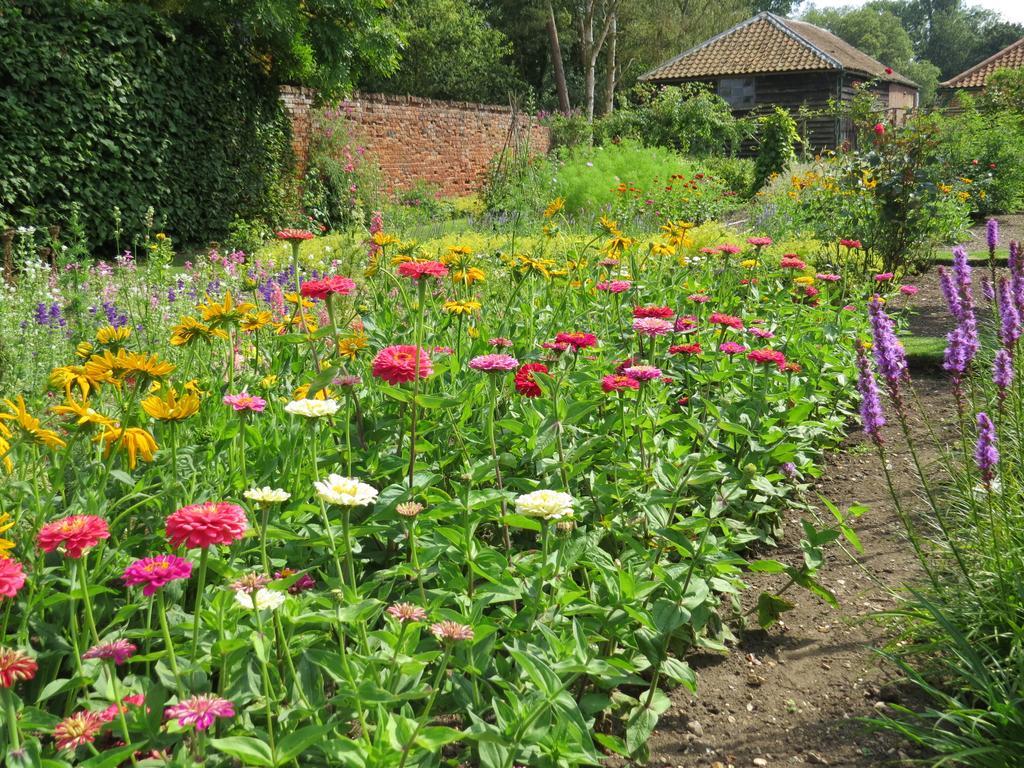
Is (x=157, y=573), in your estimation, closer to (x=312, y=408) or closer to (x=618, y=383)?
(x=312, y=408)

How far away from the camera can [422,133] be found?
1595 cm

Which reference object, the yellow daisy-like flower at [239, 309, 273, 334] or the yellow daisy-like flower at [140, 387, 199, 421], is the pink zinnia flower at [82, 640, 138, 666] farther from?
the yellow daisy-like flower at [239, 309, 273, 334]

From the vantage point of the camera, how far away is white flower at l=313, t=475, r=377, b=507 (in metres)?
1.34

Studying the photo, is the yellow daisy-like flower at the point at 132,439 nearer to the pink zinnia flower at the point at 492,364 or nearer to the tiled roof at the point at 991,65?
the pink zinnia flower at the point at 492,364

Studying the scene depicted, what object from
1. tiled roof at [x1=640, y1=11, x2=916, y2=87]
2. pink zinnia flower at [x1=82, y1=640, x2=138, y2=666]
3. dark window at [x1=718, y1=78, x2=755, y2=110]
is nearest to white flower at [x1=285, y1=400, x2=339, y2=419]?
pink zinnia flower at [x1=82, y1=640, x2=138, y2=666]

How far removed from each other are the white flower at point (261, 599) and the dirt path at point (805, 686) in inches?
38.3

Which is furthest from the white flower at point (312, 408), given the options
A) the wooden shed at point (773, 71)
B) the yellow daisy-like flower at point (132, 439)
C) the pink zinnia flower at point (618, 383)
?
the wooden shed at point (773, 71)

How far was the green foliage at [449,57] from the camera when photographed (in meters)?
25.6

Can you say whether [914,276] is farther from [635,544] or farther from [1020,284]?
[635,544]

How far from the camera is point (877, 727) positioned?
1.90m

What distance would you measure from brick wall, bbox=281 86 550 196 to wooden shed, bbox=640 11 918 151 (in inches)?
454

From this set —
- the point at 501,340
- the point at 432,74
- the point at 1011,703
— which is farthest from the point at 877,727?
the point at 432,74

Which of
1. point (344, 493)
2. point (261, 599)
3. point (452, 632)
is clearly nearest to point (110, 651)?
point (261, 599)

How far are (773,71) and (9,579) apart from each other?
2916 centimetres
